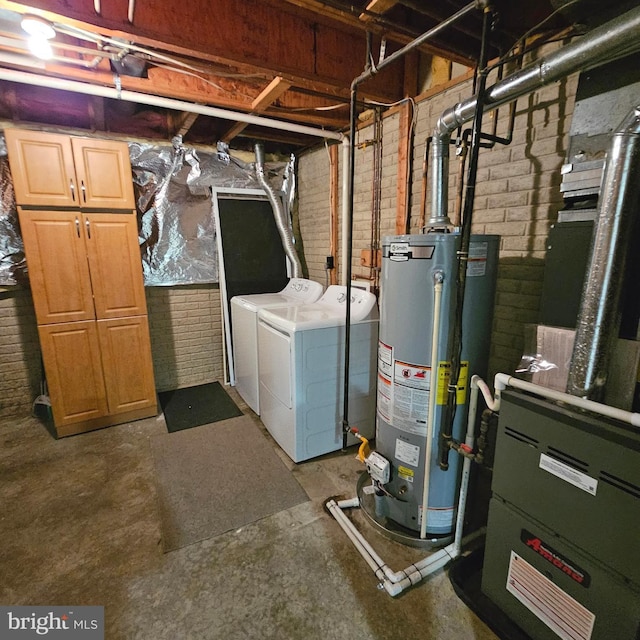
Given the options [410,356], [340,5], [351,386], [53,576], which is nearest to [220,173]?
[340,5]

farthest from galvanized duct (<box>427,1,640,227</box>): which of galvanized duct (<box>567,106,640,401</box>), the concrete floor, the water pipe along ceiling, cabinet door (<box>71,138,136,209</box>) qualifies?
cabinet door (<box>71,138,136,209</box>)

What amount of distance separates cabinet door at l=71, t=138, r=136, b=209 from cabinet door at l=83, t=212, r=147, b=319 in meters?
0.10

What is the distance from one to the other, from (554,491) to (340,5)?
6.82 ft

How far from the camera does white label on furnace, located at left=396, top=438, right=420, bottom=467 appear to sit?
159cm

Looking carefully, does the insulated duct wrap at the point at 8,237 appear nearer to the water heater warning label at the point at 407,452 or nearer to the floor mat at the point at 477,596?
the water heater warning label at the point at 407,452

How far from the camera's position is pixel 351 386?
230 centimetres

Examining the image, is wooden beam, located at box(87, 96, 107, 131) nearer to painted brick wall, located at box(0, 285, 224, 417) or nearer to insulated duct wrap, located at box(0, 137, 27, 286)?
insulated duct wrap, located at box(0, 137, 27, 286)

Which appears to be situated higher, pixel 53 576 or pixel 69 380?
pixel 69 380

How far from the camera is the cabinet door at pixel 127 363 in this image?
2619mm

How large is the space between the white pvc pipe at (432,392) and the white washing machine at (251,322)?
1.49 meters

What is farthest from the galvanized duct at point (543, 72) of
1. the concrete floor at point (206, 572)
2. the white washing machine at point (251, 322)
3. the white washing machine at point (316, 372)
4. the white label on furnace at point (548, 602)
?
the concrete floor at point (206, 572)

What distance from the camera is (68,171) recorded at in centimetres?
231

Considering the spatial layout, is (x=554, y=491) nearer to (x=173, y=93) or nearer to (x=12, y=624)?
(x=12, y=624)

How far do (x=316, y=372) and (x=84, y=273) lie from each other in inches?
73.8
